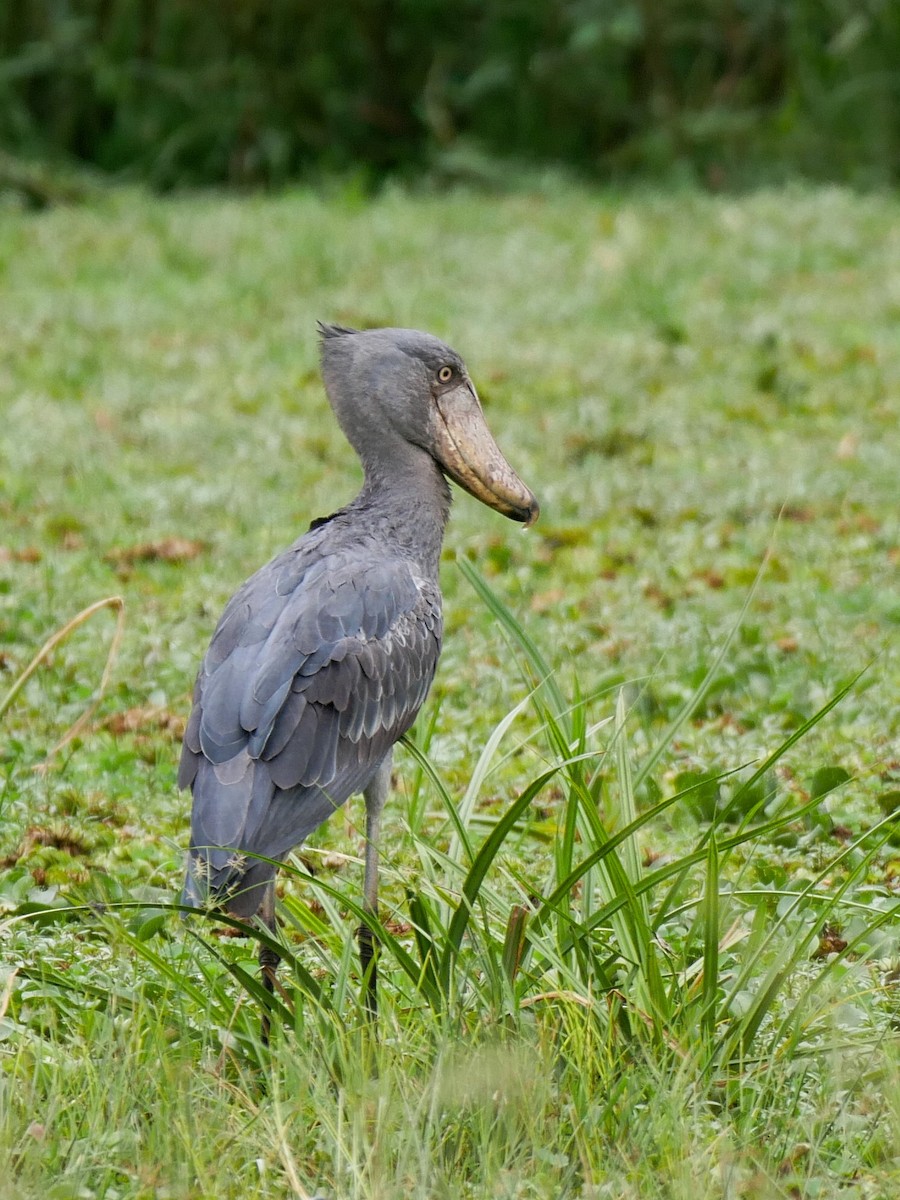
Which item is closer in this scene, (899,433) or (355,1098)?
(355,1098)

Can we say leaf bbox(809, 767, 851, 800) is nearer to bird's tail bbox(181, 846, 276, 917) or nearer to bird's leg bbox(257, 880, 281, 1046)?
bird's leg bbox(257, 880, 281, 1046)

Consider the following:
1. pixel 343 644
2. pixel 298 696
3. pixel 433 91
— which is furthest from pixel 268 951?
pixel 433 91

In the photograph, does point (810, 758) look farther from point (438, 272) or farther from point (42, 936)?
point (438, 272)

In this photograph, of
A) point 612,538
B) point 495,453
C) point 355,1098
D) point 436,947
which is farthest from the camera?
point 612,538

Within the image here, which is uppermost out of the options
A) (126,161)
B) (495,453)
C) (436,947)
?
(126,161)

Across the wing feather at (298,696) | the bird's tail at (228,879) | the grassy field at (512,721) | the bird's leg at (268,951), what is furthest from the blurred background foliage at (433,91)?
the bird's tail at (228,879)

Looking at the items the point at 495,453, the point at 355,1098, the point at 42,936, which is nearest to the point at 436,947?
the point at 355,1098

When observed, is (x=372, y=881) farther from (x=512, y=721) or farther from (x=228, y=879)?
(x=512, y=721)

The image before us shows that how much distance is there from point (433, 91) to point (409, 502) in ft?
35.9

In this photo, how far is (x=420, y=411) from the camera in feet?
12.6

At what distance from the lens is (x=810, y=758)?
15.1 ft

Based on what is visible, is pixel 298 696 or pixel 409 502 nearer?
pixel 298 696

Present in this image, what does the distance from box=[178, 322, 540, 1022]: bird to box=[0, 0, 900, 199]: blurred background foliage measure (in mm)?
9437

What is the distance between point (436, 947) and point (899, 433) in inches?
204
